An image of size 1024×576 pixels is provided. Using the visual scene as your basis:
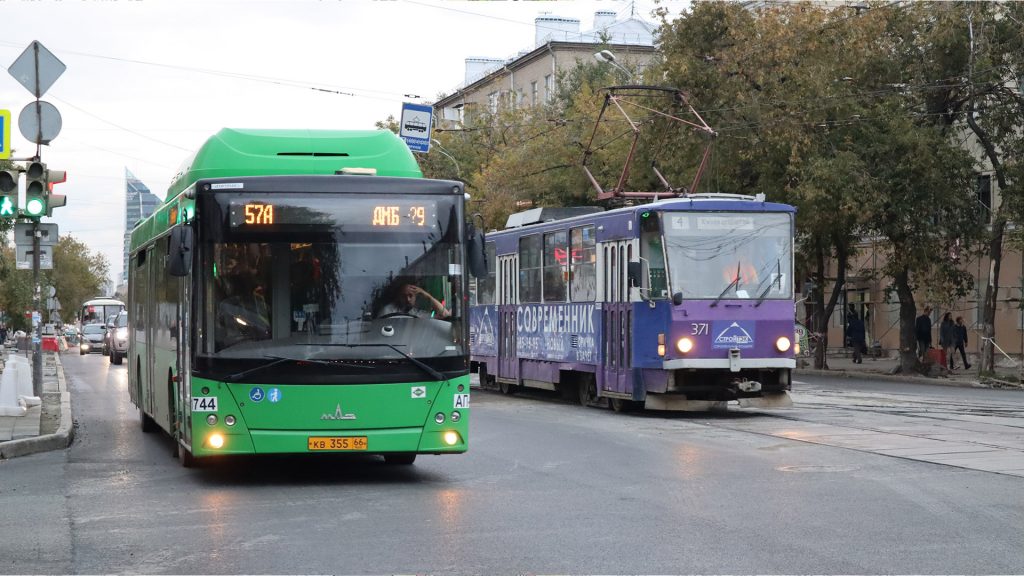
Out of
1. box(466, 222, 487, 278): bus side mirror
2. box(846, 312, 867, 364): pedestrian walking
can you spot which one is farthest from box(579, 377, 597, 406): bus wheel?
box(846, 312, 867, 364): pedestrian walking

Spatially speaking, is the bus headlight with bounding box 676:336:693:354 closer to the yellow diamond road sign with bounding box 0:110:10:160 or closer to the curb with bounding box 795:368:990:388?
the yellow diamond road sign with bounding box 0:110:10:160

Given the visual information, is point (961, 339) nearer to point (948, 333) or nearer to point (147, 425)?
point (948, 333)

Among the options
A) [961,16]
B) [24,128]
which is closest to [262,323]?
[24,128]

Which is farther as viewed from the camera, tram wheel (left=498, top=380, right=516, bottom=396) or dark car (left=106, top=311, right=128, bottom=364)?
dark car (left=106, top=311, right=128, bottom=364)

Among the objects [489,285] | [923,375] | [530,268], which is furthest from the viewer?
[923,375]

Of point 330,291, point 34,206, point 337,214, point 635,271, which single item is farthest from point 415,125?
point 330,291

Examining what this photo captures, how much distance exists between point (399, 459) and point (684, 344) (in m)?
6.98

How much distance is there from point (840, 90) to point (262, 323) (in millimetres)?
26799

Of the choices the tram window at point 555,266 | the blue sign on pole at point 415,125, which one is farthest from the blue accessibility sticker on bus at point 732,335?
the blue sign on pole at point 415,125

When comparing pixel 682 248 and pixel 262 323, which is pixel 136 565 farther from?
pixel 682 248

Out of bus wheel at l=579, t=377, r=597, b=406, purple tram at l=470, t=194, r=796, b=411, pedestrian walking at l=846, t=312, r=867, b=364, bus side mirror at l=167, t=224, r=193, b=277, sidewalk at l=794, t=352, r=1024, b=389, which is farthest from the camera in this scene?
pedestrian walking at l=846, t=312, r=867, b=364

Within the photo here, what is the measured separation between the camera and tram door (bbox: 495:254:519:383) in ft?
88.0

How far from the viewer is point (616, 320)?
869 inches

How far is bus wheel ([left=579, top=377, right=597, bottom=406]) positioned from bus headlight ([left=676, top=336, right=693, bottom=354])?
10.1 ft
